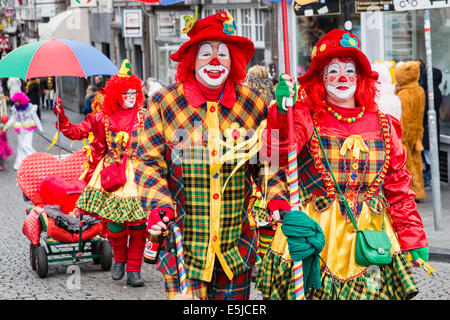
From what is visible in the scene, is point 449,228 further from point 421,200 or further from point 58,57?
point 58,57

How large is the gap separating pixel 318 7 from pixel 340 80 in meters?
4.84

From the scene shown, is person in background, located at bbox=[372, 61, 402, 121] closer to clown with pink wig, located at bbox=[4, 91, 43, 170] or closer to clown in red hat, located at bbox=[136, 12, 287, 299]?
clown in red hat, located at bbox=[136, 12, 287, 299]

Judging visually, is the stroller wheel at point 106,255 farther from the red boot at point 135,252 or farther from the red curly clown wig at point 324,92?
the red curly clown wig at point 324,92

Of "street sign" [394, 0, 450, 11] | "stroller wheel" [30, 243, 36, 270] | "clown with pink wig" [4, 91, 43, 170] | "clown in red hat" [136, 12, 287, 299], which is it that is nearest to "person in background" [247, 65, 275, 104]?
"street sign" [394, 0, 450, 11]

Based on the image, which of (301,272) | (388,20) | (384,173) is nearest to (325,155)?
(384,173)

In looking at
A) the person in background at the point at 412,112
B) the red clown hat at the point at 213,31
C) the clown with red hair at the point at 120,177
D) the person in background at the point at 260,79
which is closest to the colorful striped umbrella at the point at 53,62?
the clown with red hair at the point at 120,177

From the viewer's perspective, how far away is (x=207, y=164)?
432 cm

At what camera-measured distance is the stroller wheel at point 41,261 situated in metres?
7.59

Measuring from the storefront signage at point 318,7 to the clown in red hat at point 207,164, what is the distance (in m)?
4.77

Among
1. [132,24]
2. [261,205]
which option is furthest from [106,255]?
[132,24]

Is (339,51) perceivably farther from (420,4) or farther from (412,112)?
(412,112)

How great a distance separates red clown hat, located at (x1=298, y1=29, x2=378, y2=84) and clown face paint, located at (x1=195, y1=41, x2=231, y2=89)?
0.47 m

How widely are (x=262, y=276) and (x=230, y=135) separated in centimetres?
80

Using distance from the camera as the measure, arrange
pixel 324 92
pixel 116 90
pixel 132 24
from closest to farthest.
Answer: pixel 324 92, pixel 116 90, pixel 132 24
